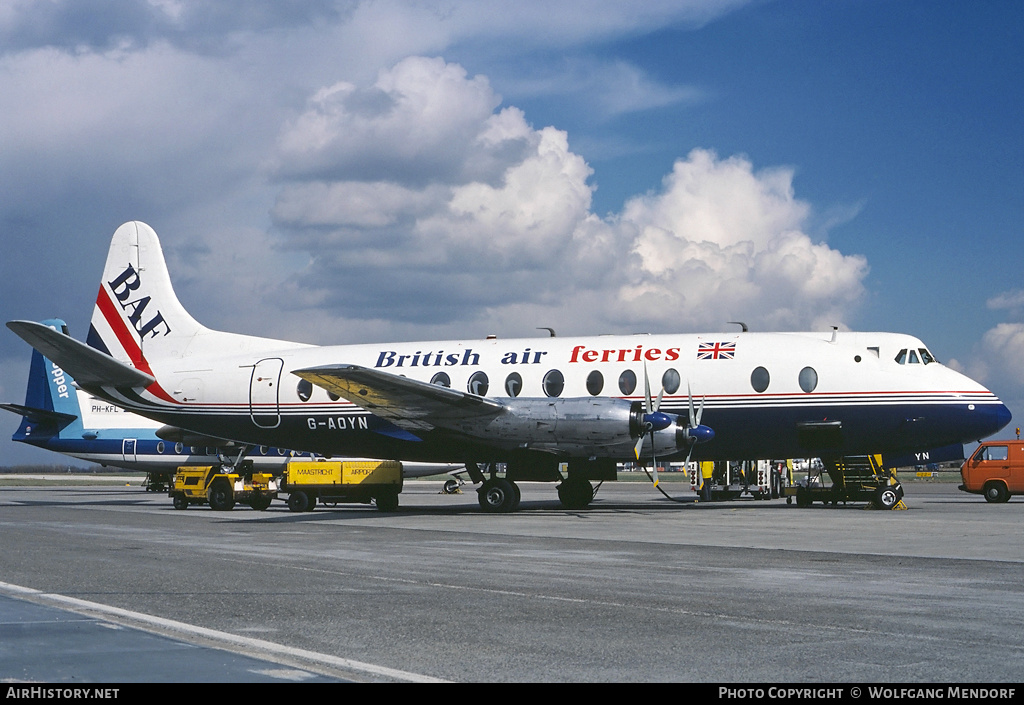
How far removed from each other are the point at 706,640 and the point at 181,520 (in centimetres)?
2184

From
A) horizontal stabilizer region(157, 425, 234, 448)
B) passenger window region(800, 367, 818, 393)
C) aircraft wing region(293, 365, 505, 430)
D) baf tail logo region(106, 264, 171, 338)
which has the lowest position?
horizontal stabilizer region(157, 425, 234, 448)

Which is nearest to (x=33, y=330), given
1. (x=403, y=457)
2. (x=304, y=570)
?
(x=403, y=457)

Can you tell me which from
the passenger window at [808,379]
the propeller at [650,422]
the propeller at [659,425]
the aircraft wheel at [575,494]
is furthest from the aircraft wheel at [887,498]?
the aircraft wheel at [575,494]

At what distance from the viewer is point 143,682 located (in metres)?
6.75

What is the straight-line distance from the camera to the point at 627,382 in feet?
94.3

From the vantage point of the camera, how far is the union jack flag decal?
2861cm

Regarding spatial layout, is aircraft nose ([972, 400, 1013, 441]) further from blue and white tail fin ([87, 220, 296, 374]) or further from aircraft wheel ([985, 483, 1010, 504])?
blue and white tail fin ([87, 220, 296, 374])

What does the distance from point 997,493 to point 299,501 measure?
25876 millimetres

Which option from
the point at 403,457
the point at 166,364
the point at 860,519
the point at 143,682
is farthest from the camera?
the point at 166,364

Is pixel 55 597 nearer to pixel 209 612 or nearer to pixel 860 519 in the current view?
pixel 209 612

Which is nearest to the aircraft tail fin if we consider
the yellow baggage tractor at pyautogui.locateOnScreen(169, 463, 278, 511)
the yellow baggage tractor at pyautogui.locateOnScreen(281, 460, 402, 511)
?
the yellow baggage tractor at pyautogui.locateOnScreen(169, 463, 278, 511)

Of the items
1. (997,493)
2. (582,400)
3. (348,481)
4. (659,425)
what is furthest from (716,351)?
(997,493)

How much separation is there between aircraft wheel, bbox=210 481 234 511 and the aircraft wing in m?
9.26

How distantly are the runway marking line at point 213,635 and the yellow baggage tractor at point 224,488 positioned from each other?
23.6 m
